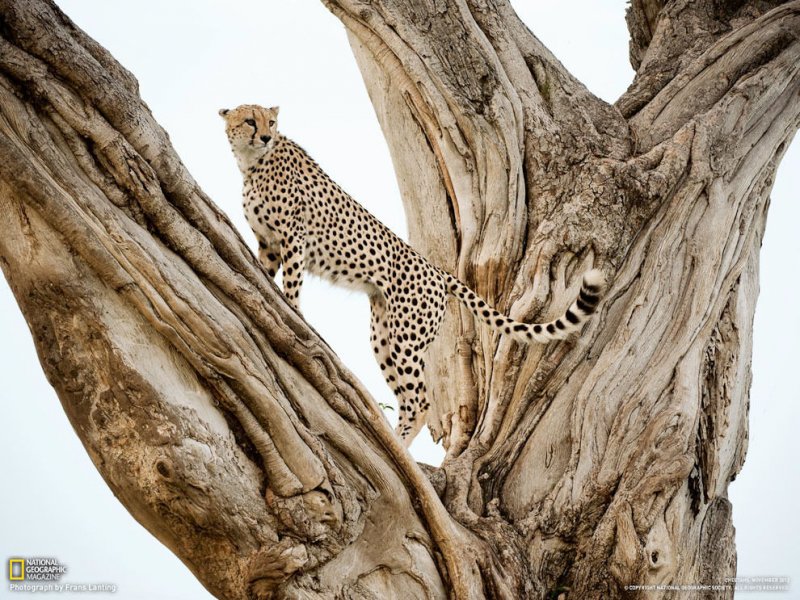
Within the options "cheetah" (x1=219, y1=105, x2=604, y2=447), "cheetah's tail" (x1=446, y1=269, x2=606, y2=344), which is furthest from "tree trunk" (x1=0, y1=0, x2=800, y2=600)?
"cheetah" (x1=219, y1=105, x2=604, y2=447)

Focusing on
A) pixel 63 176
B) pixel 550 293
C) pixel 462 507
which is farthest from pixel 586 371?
pixel 63 176

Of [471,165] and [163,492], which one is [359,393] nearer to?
[163,492]

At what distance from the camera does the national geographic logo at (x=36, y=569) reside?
17.3ft

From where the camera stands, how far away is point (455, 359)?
20.4 ft

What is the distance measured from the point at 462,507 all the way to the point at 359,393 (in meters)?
0.81

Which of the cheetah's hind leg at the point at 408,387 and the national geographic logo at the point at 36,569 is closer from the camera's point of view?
the national geographic logo at the point at 36,569

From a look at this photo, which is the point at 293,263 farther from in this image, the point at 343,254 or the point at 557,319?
the point at 557,319

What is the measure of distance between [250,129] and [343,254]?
3.33 ft

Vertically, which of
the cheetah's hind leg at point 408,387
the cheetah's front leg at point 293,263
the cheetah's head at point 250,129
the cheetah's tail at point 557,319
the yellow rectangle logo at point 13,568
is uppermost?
the cheetah's head at point 250,129

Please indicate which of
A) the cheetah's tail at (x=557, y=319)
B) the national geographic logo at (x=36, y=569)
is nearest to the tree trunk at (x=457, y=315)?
the cheetah's tail at (x=557, y=319)

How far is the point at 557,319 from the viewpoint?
17.1 ft

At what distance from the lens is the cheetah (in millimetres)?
6270

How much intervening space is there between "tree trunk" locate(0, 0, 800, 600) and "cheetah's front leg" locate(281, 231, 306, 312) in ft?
2.61

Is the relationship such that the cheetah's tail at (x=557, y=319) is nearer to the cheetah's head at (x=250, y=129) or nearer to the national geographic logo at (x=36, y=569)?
the cheetah's head at (x=250, y=129)
